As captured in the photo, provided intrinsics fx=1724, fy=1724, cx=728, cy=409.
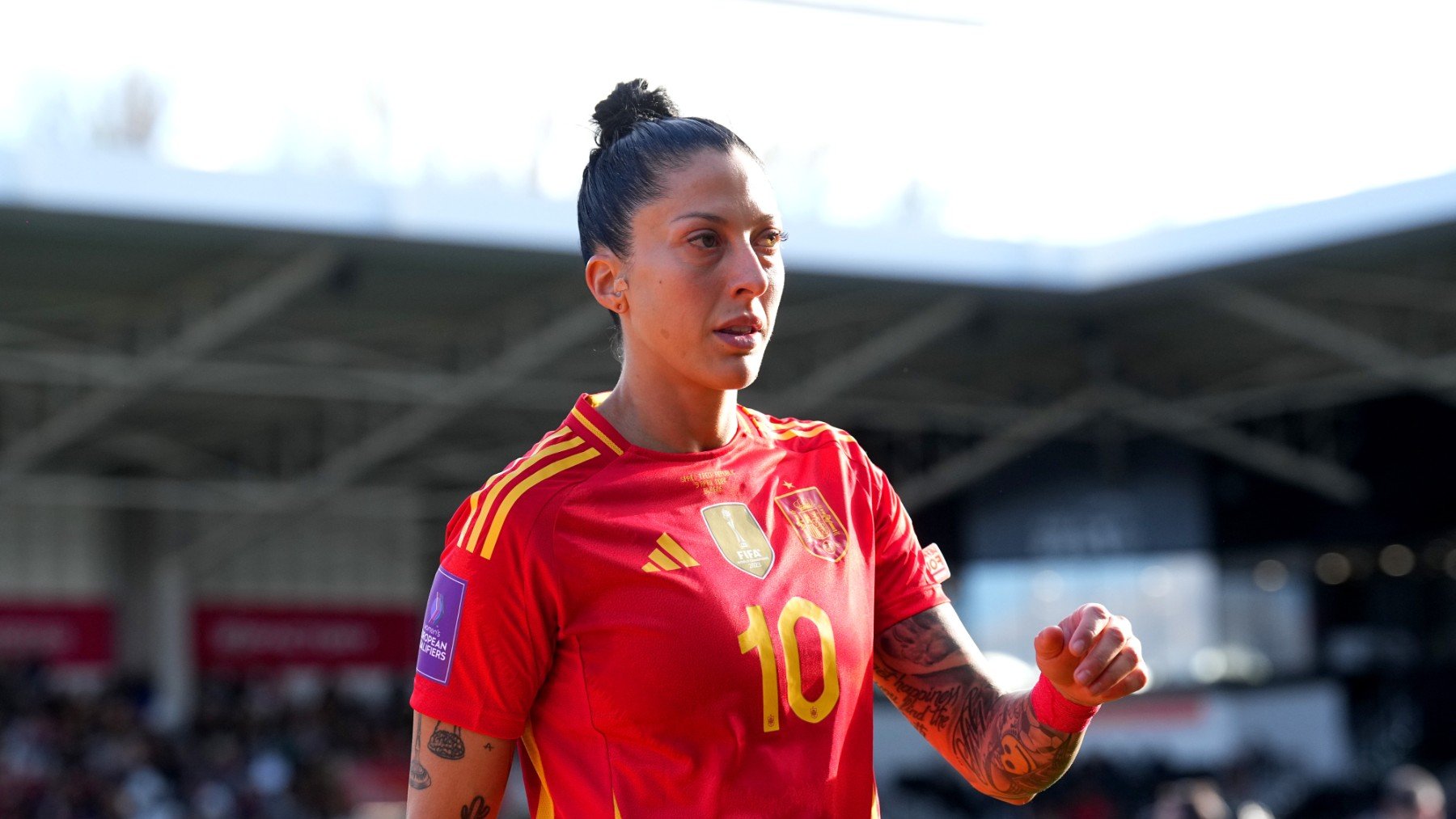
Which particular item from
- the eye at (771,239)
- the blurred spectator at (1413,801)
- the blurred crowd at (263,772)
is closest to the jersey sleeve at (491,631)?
the eye at (771,239)

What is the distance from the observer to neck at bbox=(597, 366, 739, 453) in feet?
7.17

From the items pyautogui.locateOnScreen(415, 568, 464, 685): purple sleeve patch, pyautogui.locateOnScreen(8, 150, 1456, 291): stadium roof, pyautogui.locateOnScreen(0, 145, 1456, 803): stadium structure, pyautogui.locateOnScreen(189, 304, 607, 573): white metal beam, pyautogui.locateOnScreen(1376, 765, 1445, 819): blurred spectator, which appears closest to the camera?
pyautogui.locateOnScreen(415, 568, 464, 685): purple sleeve patch

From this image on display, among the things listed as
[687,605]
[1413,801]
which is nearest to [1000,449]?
[1413,801]

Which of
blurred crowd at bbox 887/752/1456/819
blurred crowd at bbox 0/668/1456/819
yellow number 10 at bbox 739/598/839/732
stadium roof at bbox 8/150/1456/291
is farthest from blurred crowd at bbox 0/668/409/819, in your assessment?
yellow number 10 at bbox 739/598/839/732

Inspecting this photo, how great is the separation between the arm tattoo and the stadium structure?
428 inches

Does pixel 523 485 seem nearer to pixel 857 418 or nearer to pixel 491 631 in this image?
pixel 491 631

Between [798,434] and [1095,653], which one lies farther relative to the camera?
[798,434]

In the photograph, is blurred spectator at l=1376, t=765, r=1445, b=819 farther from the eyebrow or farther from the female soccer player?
the eyebrow

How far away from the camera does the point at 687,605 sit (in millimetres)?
1984

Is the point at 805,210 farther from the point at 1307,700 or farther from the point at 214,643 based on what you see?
the point at 214,643

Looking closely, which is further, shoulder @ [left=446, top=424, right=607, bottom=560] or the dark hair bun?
the dark hair bun

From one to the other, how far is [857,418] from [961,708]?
731 inches

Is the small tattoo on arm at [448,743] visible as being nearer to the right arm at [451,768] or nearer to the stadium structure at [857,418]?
the right arm at [451,768]

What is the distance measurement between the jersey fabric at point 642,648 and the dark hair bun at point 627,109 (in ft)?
1.46
